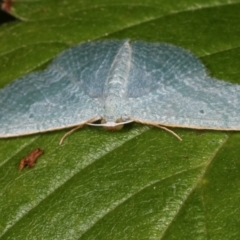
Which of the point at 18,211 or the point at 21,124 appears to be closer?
the point at 18,211

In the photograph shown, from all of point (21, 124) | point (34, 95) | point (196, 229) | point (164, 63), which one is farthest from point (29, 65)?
point (196, 229)

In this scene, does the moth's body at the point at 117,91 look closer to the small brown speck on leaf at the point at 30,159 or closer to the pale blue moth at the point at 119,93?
the pale blue moth at the point at 119,93

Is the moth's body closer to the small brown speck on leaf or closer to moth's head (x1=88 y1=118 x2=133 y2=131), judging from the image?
moth's head (x1=88 y1=118 x2=133 y2=131)

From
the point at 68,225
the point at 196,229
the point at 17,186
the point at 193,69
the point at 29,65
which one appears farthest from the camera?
the point at 29,65

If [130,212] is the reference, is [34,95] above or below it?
above

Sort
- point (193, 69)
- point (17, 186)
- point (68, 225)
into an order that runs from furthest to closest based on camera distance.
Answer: point (193, 69), point (17, 186), point (68, 225)

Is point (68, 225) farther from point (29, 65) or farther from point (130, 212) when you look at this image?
point (29, 65)

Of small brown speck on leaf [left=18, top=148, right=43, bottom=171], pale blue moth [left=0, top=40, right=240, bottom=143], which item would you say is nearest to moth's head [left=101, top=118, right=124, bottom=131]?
pale blue moth [left=0, top=40, right=240, bottom=143]

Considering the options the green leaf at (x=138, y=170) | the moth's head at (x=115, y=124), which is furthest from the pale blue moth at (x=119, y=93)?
the green leaf at (x=138, y=170)
